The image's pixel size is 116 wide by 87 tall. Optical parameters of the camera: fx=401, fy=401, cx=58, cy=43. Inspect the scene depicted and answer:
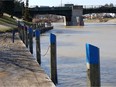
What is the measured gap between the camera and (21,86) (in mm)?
11578

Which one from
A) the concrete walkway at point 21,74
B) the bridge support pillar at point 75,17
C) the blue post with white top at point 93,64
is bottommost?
the bridge support pillar at point 75,17

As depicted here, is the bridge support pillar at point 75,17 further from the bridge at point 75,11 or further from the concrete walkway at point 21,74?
the concrete walkway at point 21,74

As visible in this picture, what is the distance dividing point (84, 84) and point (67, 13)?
129m

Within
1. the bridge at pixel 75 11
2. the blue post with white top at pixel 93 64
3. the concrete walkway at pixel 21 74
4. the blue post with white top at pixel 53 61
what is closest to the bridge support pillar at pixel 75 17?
the bridge at pixel 75 11

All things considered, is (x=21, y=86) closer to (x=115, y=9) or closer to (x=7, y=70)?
(x=7, y=70)

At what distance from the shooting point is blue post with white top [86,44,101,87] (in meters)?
8.23

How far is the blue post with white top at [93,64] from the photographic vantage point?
8.23 m

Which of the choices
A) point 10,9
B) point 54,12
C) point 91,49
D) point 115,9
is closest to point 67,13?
point 54,12

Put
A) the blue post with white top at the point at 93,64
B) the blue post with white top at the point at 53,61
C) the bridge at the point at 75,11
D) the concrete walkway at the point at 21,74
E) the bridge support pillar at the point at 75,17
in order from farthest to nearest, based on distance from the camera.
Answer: the bridge support pillar at the point at 75,17 < the bridge at the point at 75,11 < the blue post with white top at the point at 53,61 < the concrete walkway at the point at 21,74 < the blue post with white top at the point at 93,64

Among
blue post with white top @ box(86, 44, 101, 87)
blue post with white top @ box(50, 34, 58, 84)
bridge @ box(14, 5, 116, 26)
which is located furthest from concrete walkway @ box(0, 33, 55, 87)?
bridge @ box(14, 5, 116, 26)

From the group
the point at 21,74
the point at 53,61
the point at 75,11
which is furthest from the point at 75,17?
the point at 21,74

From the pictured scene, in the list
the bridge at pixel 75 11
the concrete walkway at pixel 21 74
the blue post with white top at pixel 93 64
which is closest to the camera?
the blue post with white top at pixel 93 64

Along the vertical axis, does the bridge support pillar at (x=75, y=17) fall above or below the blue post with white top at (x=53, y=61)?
below

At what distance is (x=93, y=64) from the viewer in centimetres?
839
